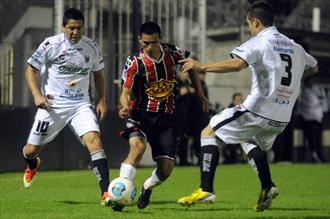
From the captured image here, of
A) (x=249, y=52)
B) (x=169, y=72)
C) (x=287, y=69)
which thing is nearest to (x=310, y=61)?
(x=287, y=69)

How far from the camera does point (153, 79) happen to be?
991 centimetres

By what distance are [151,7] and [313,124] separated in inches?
217

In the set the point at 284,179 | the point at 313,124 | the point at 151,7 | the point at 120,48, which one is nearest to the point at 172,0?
the point at 151,7

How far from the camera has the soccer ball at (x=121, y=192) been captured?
908 cm

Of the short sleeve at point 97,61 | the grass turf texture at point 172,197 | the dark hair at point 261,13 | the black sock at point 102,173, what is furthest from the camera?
the short sleeve at point 97,61

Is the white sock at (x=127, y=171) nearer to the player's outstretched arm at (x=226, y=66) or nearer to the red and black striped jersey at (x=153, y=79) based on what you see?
the red and black striped jersey at (x=153, y=79)

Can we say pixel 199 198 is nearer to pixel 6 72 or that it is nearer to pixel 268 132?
pixel 268 132

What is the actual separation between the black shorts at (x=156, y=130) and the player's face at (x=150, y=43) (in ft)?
2.41

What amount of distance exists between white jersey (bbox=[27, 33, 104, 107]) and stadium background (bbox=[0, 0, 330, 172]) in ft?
24.1

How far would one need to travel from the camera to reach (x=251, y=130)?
29.4ft

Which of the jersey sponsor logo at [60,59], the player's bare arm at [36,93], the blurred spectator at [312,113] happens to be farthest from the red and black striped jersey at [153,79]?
the blurred spectator at [312,113]

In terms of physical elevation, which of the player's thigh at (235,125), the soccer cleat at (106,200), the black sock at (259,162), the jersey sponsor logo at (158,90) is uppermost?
the jersey sponsor logo at (158,90)

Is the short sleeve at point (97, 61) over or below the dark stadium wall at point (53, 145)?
over

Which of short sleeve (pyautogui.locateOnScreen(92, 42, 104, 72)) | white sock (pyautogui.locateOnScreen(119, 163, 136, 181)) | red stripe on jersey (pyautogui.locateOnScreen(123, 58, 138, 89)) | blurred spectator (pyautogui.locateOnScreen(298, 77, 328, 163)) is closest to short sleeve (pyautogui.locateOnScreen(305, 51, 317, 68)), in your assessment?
red stripe on jersey (pyautogui.locateOnScreen(123, 58, 138, 89))
